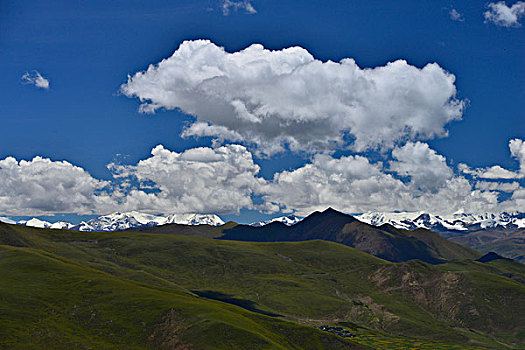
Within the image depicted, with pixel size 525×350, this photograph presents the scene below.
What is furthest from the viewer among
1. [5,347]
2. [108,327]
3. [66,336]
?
[108,327]

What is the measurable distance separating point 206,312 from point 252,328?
21281mm

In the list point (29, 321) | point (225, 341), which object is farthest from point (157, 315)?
point (29, 321)

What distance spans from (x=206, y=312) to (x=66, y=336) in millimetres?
56302

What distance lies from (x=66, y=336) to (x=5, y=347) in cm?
2377

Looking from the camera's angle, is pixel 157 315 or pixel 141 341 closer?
pixel 141 341

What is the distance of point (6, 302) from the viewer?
195 m

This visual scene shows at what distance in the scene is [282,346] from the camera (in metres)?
191

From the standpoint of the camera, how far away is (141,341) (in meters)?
180

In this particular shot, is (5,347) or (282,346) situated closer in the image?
(5,347)

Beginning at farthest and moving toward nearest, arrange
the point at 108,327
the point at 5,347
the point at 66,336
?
1. the point at 108,327
2. the point at 66,336
3. the point at 5,347

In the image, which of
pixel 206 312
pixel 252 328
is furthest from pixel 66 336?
pixel 252 328

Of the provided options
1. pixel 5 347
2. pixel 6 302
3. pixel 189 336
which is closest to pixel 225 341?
pixel 189 336

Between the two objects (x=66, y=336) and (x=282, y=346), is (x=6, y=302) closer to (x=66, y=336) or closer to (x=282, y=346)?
(x=66, y=336)

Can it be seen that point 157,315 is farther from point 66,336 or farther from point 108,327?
point 66,336
